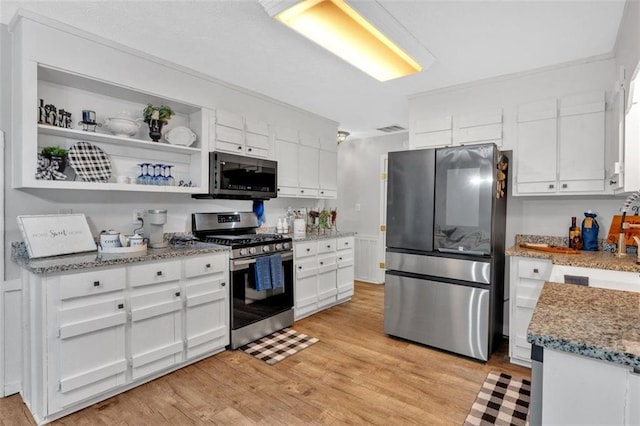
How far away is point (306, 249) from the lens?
3.80m

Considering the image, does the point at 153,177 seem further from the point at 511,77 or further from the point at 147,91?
the point at 511,77

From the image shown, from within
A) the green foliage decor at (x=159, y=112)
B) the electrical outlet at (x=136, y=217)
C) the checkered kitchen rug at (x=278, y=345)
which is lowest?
the checkered kitchen rug at (x=278, y=345)

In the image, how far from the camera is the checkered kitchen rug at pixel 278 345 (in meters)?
2.90

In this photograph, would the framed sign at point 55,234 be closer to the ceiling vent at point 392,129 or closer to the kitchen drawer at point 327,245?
the kitchen drawer at point 327,245

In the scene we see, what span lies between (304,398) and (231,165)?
2.14 meters

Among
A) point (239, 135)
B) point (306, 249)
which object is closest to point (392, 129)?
point (306, 249)

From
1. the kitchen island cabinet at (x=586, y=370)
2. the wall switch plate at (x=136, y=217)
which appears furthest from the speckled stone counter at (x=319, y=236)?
the kitchen island cabinet at (x=586, y=370)

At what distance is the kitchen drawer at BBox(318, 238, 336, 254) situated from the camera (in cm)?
400

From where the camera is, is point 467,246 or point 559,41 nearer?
point 559,41

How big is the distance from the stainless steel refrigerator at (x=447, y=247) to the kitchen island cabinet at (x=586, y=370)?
180 centimetres

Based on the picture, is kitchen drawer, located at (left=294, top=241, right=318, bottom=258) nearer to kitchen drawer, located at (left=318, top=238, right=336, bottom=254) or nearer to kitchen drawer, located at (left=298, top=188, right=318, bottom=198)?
kitchen drawer, located at (left=318, top=238, right=336, bottom=254)

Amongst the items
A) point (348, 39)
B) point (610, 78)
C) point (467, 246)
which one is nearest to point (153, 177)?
point (348, 39)

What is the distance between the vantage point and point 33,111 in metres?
2.19

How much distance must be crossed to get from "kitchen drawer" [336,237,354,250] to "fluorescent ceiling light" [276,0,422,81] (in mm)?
2106
